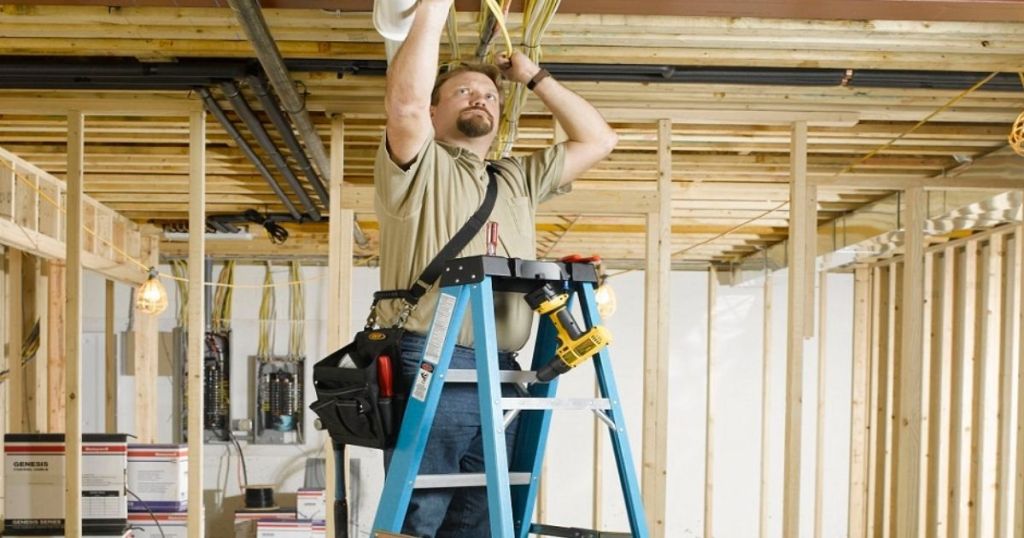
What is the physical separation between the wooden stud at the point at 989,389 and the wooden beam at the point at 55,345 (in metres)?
6.24

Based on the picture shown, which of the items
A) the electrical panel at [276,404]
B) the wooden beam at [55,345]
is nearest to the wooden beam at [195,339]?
the wooden beam at [55,345]

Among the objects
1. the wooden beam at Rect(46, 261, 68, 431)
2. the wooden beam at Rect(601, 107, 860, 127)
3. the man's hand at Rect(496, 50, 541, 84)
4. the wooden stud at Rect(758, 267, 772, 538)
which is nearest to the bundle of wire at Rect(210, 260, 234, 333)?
the wooden beam at Rect(46, 261, 68, 431)

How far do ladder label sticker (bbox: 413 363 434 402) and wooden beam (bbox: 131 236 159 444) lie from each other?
7366 millimetres

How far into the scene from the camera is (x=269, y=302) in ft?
32.6

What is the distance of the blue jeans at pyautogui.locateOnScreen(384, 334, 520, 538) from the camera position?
2186mm

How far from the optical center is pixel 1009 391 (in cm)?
638

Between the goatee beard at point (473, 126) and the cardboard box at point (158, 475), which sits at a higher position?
the goatee beard at point (473, 126)

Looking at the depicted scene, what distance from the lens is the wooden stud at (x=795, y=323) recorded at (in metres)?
4.60

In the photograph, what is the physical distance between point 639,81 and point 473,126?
2.01m

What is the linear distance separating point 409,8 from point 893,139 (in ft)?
12.8

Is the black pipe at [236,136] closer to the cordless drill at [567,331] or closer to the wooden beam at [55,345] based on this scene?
the wooden beam at [55,345]

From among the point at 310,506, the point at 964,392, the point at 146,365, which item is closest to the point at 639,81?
the point at 964,392

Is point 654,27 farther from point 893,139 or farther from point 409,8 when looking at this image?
point 893,139

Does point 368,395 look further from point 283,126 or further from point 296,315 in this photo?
point 296,315
